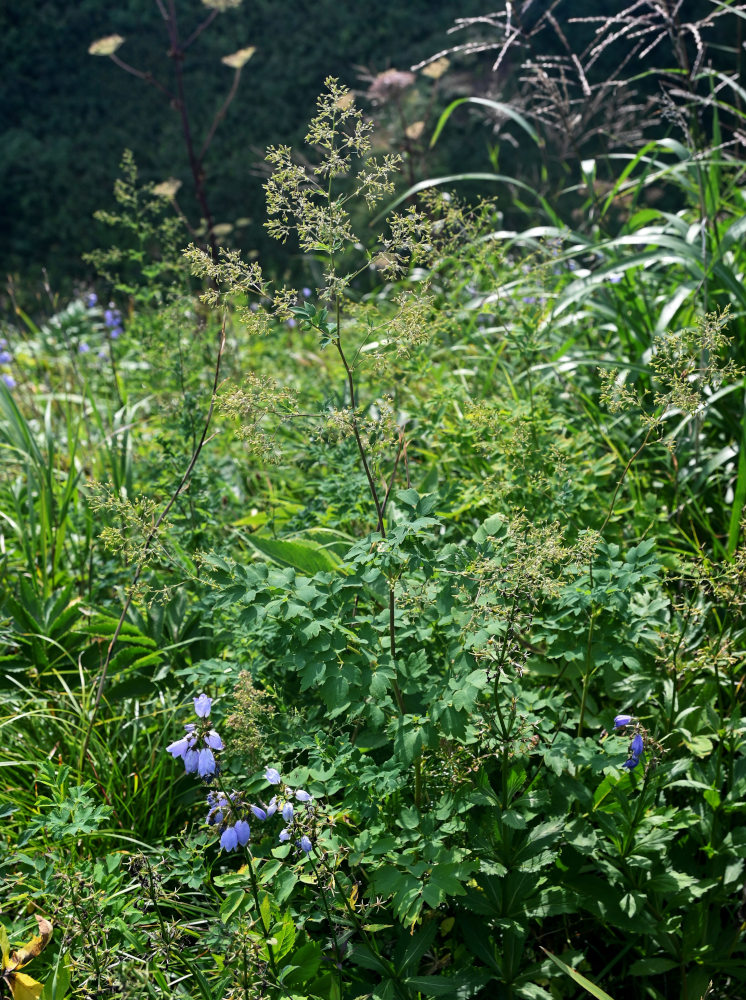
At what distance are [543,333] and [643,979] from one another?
62.7 inches

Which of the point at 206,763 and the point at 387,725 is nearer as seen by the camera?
the point at 206,763

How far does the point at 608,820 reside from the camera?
4.98 feet

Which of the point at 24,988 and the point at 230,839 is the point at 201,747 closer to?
the point at 230,839

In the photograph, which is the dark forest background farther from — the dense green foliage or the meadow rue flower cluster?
the meadow rue flower cluster

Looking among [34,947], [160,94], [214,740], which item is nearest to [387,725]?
[214,740]

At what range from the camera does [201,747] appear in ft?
4.07

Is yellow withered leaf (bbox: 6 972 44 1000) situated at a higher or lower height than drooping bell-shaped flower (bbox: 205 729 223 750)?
lower

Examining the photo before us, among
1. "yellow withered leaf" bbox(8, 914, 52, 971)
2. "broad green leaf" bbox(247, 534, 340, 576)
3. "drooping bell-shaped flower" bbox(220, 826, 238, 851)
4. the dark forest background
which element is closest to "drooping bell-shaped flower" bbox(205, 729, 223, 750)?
"drooping bell-shaped flower" bbox(220, 826, 238, 851)

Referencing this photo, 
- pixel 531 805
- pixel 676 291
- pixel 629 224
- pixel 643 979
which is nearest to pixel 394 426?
pixel 531 805

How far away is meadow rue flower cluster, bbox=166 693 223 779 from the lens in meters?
1.21

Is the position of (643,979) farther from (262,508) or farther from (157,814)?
(262,508)

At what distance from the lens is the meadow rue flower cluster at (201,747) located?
121 cm

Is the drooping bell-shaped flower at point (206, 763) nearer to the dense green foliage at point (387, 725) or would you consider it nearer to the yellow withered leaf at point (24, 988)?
the dense green foliage at point (387, 725)

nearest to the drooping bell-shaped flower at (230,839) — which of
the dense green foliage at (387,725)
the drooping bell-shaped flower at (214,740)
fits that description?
the dense green foliage at (387,725)
